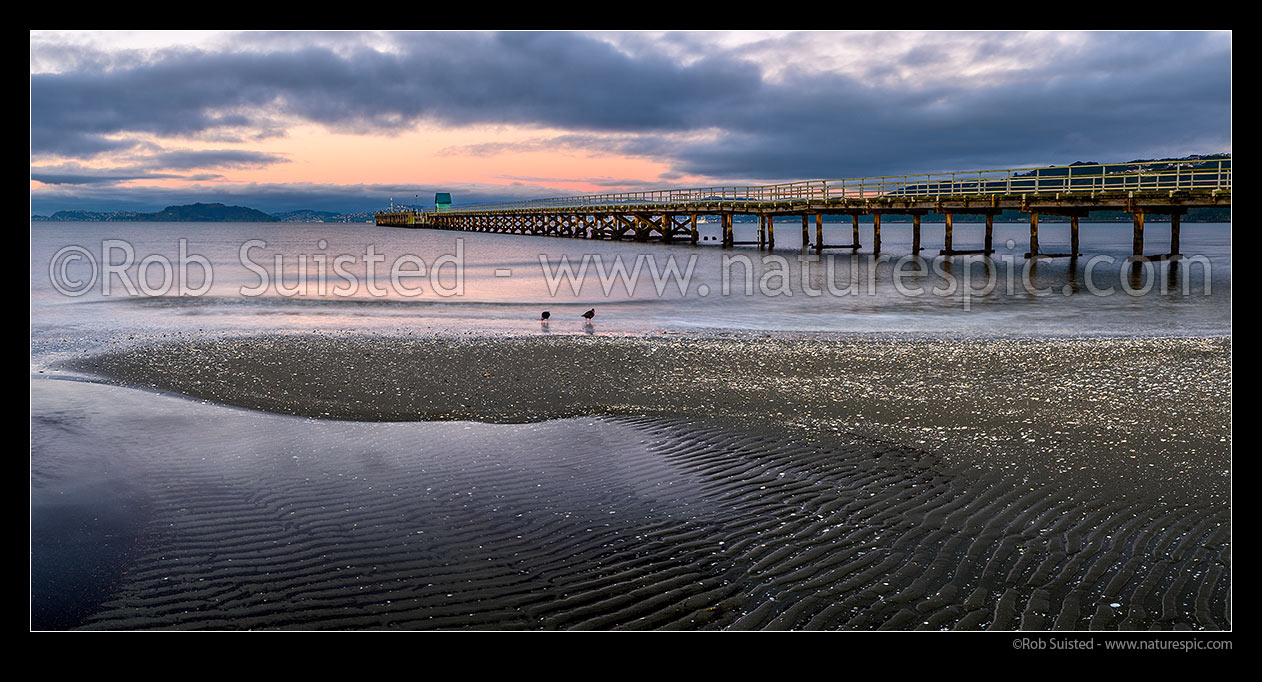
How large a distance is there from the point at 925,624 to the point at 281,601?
3059mm

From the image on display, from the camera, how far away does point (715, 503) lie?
548 cm

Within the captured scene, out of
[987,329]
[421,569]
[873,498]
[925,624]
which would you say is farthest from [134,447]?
[987,329]

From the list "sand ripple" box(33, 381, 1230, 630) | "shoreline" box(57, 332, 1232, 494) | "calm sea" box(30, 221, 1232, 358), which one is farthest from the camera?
"calm sea" box(30, 221, 1232, 358)

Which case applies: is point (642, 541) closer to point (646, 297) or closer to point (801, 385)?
point (801, 385)

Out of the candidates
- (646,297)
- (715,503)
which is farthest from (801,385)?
(646,297)

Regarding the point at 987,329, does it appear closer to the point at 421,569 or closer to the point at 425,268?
the point at 421,569

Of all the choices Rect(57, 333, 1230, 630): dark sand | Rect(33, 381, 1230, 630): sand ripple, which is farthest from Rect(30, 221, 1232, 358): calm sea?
Rect(33, 381, 1230, 630): sand ripple

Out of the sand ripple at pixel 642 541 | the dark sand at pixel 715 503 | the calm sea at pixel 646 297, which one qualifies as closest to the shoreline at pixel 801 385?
the dark sand at pixel 715 503

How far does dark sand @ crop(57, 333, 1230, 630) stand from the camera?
4.05 metres

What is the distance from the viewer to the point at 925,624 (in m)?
3.79

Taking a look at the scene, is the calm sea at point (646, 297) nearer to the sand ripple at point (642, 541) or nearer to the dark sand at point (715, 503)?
the dark sand at point (715, 503)

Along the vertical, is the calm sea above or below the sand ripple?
above

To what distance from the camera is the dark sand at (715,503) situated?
159 inches

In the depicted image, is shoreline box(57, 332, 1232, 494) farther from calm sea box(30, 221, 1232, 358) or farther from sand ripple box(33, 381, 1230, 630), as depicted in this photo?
calm sea box(30, 221, 1232, 358)
